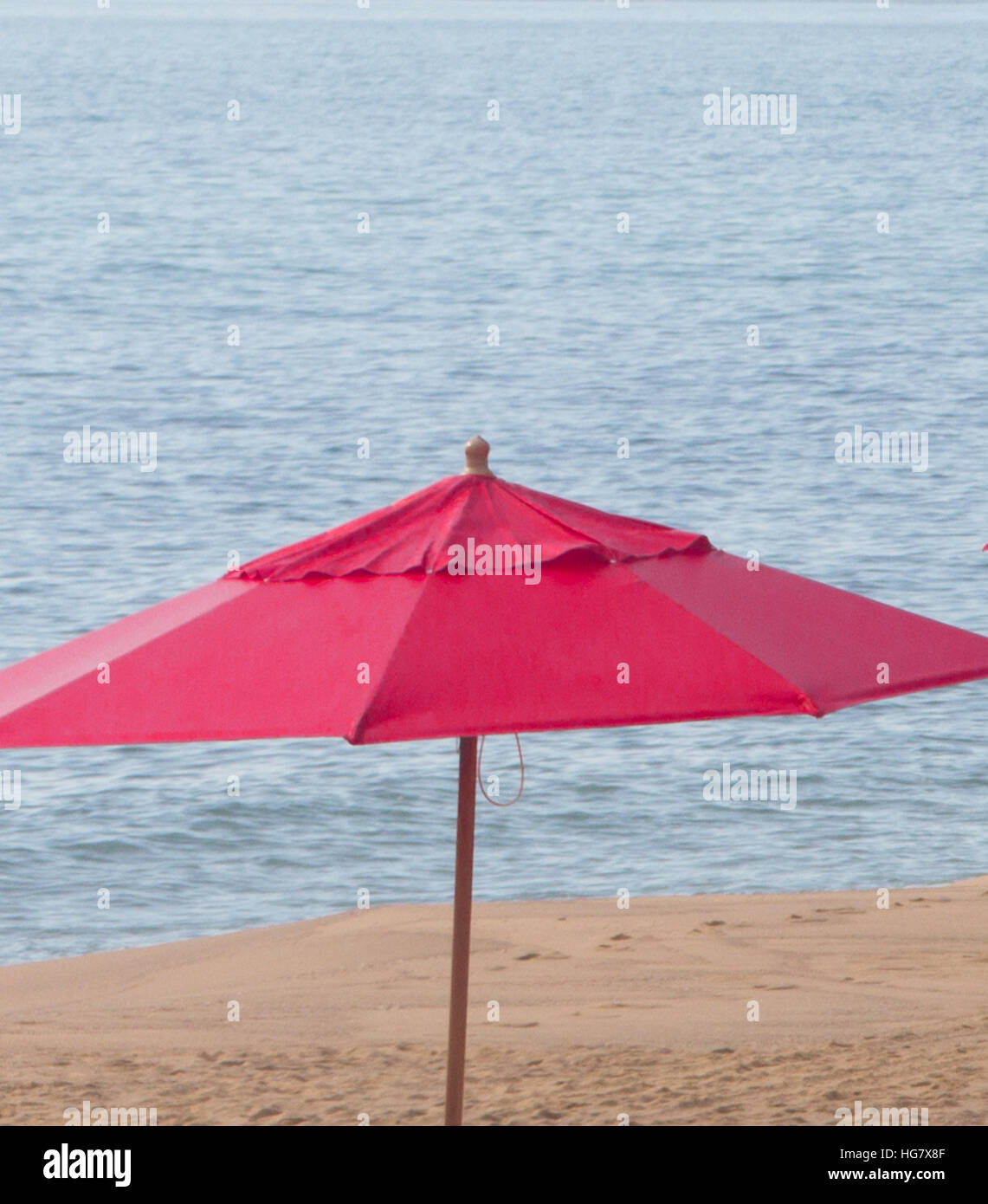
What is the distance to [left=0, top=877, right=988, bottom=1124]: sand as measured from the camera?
7477 millimetres

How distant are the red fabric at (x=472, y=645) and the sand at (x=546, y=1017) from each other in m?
2.62

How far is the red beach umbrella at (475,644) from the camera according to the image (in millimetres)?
4637

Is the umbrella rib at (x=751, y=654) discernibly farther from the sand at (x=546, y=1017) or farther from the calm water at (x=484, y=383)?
the calm water at (x=484, y=383)

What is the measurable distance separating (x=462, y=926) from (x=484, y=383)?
110 feet

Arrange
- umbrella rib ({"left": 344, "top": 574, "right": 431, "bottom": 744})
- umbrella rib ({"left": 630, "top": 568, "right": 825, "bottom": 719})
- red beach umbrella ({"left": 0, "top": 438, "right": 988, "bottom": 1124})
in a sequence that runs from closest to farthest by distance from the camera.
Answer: umbrella rib ({"left": 344, "top": 574, "right": 431, "bottom": 744}), red beach umbrella ({"left": 0, "top": 438, "right": 988, "bottom": 1124}), umbrella rib ({"left": 630, "top": 568, "right": 825, "bottom": 719})

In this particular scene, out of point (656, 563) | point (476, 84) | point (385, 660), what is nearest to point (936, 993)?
point (656, 563)

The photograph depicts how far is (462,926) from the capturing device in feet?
18.5

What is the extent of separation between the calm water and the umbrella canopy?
593cm

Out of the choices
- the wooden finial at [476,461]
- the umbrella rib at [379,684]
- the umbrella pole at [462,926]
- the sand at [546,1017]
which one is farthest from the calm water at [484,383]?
the umbrella rib at [379,684]

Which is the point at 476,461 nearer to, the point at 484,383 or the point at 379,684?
the point at 379,684

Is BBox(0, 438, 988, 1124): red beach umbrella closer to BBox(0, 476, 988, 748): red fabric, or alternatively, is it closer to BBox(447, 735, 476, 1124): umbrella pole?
BBox(0, 476, 988, 748): red fabric

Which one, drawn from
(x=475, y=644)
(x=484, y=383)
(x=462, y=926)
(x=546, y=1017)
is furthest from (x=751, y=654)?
(x=484, y=383)

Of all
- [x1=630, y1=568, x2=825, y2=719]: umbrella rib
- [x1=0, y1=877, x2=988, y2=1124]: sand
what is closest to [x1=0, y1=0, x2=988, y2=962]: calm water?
[x1=0, y1=877, x2=988, y2=1124]: sand
